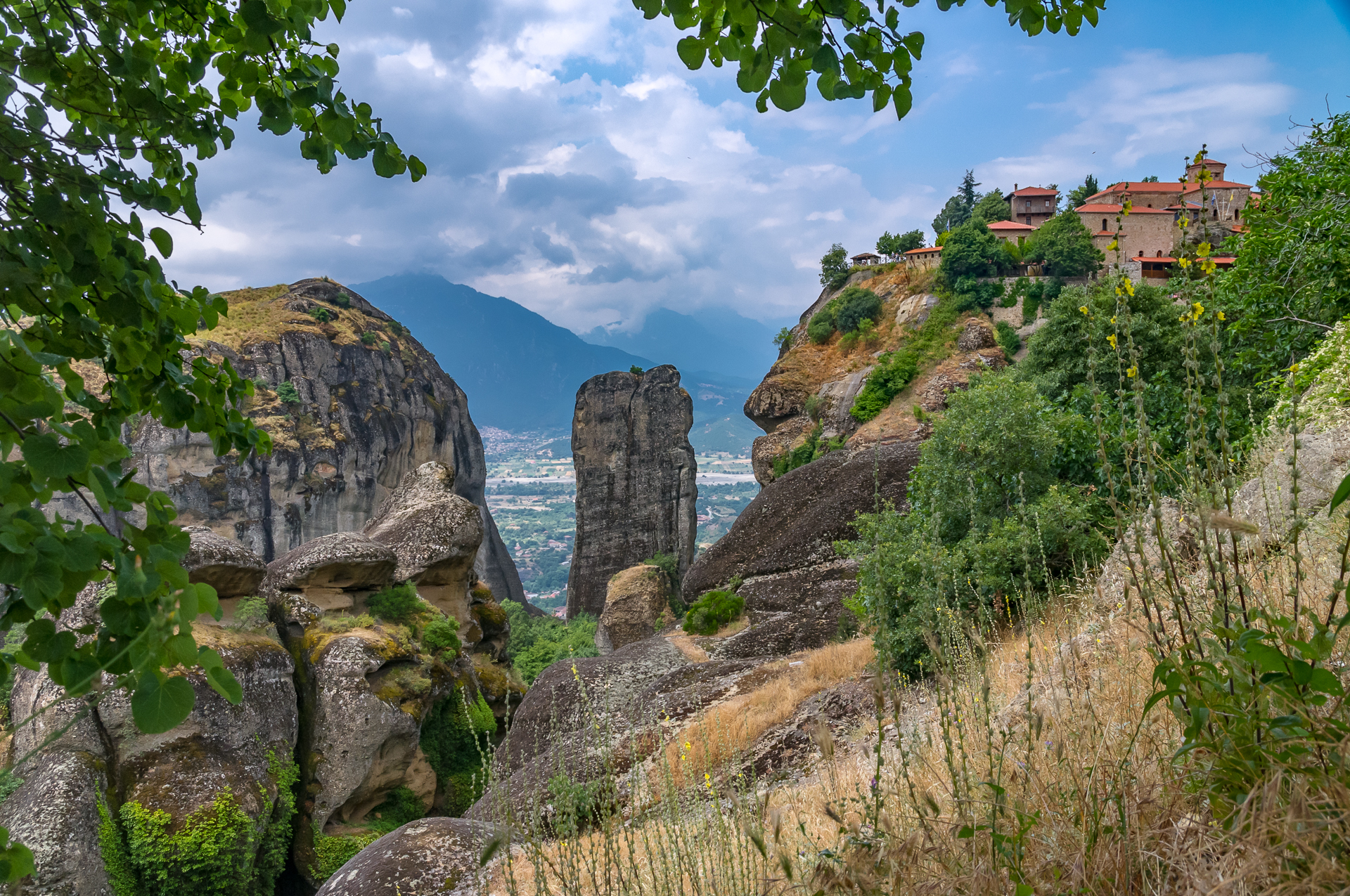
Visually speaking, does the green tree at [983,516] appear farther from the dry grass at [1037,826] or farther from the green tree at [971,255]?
the green tree at [971,255]

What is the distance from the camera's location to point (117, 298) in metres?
1.79

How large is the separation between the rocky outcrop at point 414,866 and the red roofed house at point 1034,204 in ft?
199

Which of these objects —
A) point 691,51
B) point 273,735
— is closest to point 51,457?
point 691,51

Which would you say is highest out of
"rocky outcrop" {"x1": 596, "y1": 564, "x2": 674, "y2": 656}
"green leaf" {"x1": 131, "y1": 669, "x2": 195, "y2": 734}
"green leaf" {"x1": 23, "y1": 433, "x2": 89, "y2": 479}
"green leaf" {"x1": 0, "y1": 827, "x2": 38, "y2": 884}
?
"green leaf" {"x1": 23, "y1": 433, "x2": 89, "y2": 479}

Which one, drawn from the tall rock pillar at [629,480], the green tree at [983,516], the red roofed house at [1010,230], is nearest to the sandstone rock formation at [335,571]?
the green tree at [983,516]

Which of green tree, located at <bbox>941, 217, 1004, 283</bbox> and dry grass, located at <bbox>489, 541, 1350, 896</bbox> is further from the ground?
green tree, located at <bbox>941, 217, 1004, 283</bbox>

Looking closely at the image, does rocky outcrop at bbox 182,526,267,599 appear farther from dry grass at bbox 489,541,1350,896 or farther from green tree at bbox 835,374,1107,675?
dry grass at bbox 489,541,1350,896

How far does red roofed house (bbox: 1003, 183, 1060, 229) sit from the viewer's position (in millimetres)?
54919

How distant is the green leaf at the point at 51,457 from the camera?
1.30 metres

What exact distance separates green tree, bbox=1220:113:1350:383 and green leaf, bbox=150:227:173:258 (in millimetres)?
10723

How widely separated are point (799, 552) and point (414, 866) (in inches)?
439

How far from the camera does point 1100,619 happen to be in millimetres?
4398

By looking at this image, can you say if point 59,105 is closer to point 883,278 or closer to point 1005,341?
point 1005,341

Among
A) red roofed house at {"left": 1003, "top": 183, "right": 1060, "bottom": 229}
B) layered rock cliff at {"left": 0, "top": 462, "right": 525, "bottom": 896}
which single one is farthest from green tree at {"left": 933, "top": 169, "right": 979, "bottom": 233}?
layered rock cliff at {"left": 0, "top": 462, "right": 525, "bottom": 896}
